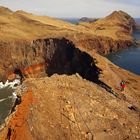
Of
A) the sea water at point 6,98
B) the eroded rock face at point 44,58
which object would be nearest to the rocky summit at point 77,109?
the eroded rock face at point 44,58

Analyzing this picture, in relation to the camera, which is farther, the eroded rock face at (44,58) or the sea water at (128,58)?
the sea water at (128,58)

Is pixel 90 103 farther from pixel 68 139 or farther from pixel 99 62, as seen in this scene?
pixel 99 62

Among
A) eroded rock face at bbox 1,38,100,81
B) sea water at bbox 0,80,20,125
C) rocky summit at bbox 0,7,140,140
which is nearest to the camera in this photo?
rocky summit at bbox 0,7,140,140

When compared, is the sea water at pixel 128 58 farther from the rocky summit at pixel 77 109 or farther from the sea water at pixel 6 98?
the sea water at pixel 6 98

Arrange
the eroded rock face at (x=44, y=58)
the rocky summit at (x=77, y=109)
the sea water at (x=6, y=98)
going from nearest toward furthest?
the rocky summit at (x=77, y=109)
the sea water at (x=6, y=98)
the eroded rock face at (x=44, y=58)

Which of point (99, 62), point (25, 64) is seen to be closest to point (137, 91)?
point (99, 62)

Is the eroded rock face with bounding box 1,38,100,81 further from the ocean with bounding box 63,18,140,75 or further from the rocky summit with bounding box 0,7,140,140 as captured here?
the ocean with bounding box 63,18,140,75

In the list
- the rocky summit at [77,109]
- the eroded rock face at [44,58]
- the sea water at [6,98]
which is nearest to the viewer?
the rocky summit at [77,109]

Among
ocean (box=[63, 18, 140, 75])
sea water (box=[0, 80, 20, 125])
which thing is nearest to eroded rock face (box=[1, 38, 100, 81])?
sea water (box=[0, 80, 20, 125])

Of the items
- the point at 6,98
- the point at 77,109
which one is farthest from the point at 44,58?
the point at 77,109
